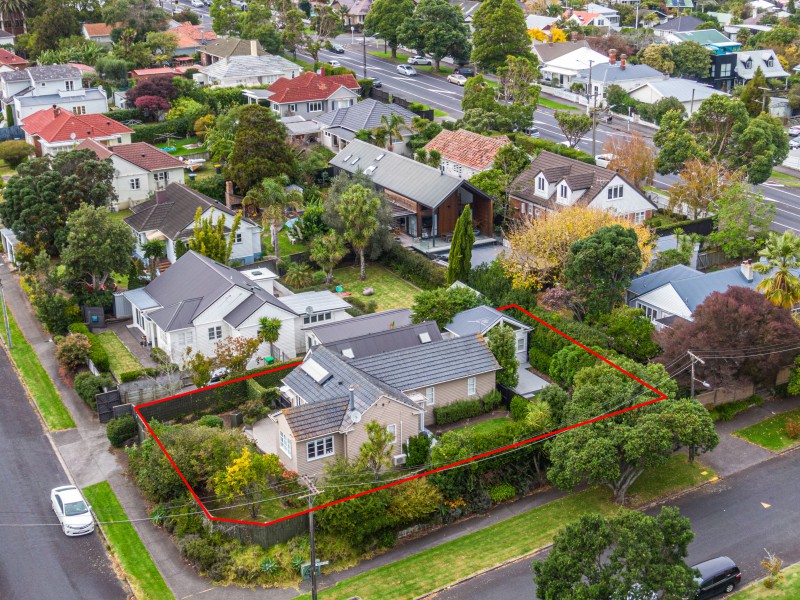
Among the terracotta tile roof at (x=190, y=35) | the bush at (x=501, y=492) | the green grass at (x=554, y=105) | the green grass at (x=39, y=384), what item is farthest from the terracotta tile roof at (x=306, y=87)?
the bush at (x=501, y=492)

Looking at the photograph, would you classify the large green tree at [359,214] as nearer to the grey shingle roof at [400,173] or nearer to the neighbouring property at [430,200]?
the neighbouring property at [430,200]

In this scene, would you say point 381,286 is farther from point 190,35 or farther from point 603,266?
point 190,35

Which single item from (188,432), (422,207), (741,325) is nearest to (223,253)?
(422,207)

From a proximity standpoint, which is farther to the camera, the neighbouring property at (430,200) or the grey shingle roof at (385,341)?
the neighbouring property at (430,200)

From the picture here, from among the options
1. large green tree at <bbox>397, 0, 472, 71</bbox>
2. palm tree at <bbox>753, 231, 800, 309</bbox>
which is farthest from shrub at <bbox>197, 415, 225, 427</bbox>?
large green tree at <bbox>397, 0, 472, 71</bbox>

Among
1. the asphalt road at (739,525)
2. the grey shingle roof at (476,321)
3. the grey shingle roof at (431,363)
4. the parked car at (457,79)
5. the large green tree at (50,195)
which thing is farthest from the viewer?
the parked car at (457,79)

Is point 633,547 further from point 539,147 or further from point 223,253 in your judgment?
point 539,147

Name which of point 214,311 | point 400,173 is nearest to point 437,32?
point 400,173
